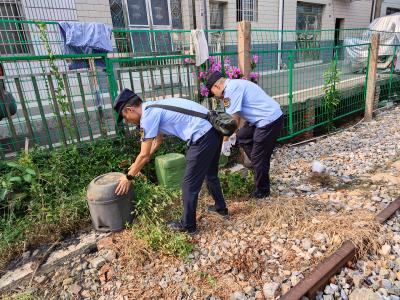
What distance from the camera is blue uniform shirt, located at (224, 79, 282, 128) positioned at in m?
3.10

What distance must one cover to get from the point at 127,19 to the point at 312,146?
5857 millimetres

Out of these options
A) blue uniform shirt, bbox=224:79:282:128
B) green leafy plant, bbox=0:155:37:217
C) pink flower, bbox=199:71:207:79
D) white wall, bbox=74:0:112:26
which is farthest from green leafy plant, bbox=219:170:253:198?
white wall, bbox=74:0:112:26

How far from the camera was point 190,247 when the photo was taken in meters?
2.72

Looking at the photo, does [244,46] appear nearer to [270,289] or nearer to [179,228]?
[179,228]

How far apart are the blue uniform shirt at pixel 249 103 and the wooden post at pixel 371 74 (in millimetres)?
4869

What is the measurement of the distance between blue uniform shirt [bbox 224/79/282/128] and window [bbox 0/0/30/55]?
14.3 ft

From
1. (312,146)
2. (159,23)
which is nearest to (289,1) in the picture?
(159,23)

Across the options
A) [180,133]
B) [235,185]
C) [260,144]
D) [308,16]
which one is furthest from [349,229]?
[308,16]

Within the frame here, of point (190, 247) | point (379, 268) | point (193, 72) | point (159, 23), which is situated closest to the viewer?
point (379, 268)

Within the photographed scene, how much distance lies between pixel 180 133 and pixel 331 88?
481 centimetres

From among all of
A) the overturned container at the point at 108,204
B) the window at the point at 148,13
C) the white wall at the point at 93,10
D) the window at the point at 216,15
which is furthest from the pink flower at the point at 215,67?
the window at the point at 216,15

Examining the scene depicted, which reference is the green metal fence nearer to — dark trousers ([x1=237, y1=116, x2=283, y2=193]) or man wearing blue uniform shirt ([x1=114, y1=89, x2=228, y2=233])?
dark trousers ([x1=237, y1=116, x2=283, y2=193])

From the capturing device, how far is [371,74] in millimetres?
6848

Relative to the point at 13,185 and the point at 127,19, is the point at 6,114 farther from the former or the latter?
the point at 127,19
